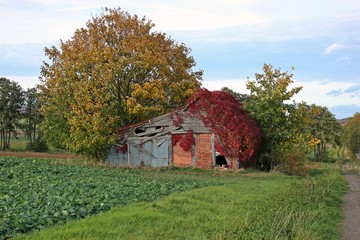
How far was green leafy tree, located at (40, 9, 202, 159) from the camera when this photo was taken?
34841 millimetres

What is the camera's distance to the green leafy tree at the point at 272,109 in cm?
3384

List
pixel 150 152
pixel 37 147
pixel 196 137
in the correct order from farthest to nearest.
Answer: pixel 37 147 → pixel 150 152 → pixel 196 137

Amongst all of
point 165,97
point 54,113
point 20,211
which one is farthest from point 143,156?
point 20,211

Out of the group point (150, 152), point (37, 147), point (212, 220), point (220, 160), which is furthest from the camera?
point (37, 147)

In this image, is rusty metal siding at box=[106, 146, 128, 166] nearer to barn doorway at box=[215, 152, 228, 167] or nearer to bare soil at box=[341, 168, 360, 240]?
barn doorway at box=[215, 152, 228, 167]

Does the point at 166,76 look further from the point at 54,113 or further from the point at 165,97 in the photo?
the point at 54,113

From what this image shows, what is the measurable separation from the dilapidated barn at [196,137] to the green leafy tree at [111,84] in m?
1.89

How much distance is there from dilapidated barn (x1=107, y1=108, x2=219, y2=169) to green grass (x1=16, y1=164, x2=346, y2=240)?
1520 cm

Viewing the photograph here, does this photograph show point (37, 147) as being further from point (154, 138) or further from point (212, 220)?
point (212, 220)

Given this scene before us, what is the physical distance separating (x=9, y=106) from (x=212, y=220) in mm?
61492

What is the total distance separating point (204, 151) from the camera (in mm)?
33562

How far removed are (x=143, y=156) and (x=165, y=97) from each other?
267 inches

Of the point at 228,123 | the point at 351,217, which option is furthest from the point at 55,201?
the point at 228,123

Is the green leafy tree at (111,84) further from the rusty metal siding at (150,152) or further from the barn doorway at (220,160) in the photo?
the barn doorway at (220,160)
